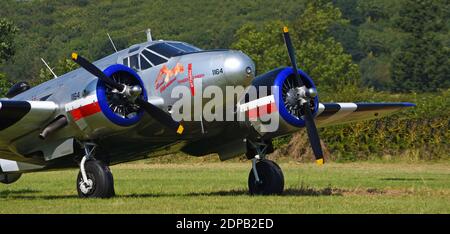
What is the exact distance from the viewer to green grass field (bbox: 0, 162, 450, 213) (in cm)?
1723

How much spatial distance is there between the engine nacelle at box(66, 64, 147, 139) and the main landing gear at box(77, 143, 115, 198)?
664 millimetres

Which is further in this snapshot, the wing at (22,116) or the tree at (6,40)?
the tree at (6,40)

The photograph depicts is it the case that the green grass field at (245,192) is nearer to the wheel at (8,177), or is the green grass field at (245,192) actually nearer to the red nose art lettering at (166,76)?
the wheel at (8,177)

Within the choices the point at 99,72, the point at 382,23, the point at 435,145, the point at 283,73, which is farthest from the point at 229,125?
the point at 382,23

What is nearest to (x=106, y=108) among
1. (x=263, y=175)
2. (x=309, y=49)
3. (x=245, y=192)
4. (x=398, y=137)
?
(x=263, y=175)

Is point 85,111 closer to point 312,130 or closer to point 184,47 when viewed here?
point 184,47

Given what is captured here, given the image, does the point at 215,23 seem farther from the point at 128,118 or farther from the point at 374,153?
the point at 128,118

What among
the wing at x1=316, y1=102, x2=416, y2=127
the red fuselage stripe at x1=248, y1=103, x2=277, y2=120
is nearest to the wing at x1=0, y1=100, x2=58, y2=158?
the red fuselage stripe at x1=248, y1=103, x2=277, y2=120

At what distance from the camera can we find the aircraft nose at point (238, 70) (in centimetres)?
1886

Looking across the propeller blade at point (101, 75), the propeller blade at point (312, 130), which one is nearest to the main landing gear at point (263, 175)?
the propeller blade at point (312, 130)

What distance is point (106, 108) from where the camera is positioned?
18922 millimetres

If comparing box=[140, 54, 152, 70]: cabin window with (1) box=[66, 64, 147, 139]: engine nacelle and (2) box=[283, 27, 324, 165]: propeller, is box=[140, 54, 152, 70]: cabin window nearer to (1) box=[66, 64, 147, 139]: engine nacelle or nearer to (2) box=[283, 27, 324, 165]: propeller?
(1) box=[66, 64, 147, 139]: engine nacelle

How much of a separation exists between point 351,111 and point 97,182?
24.0ft

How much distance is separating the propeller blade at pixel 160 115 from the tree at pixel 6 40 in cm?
4316
